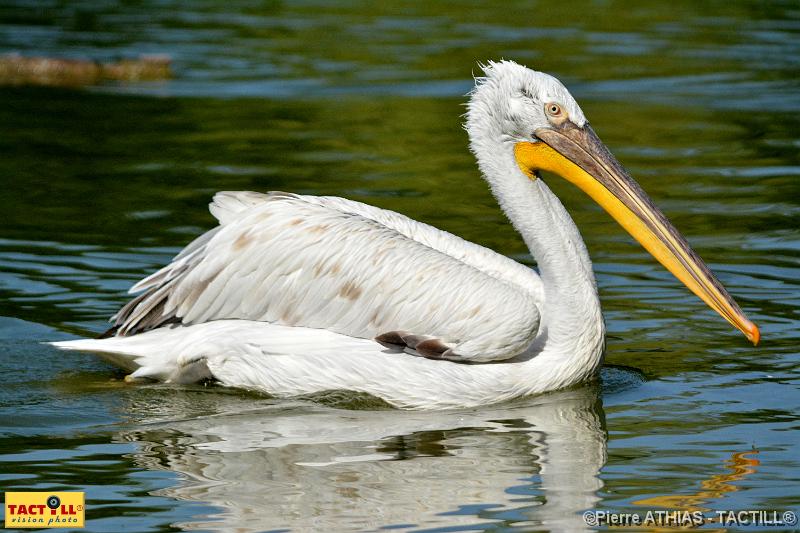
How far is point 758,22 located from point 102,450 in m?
13.4

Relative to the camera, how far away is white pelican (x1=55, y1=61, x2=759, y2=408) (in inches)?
227

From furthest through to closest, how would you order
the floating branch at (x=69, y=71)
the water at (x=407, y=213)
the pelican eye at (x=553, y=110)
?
1. the floating branch at (x=69, y=71)
2. the pelican eye at (x=553, y=110)
3. the water at (x=407, y=213)

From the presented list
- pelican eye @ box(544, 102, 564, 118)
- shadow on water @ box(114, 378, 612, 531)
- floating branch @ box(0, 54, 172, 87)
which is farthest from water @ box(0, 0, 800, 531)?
pelican eye @ box(544, 102, 564, 118)

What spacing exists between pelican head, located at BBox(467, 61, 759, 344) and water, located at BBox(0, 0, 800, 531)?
572 mm

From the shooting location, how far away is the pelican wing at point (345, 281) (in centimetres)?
574

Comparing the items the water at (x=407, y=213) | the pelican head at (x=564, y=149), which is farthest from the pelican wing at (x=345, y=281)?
the pelican head at (x=564, y=149)

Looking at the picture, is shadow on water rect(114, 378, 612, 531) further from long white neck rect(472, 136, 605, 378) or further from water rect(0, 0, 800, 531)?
long white neck rect(472, 136, 605, 378)

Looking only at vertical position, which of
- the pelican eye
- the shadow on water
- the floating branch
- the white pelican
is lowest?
the shadow on water

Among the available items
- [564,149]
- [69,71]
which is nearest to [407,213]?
[564,149]

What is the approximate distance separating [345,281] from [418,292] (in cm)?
31

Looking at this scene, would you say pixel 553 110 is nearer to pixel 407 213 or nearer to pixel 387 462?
pixel 387 462

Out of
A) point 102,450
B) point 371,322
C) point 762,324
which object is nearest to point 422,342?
point 371,322

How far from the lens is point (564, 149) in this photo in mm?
5988

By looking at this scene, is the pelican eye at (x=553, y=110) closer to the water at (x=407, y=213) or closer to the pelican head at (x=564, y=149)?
the pelican head at (x=564, y=149)
